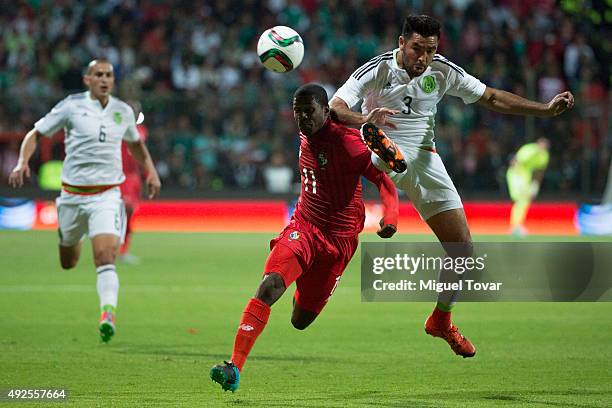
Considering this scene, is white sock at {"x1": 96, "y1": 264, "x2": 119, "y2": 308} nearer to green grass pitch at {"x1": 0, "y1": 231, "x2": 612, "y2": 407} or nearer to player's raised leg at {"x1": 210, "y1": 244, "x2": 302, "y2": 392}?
green grass pitch at {"x1": 0, "y1": 231, "x2": 612, "y2": 407}

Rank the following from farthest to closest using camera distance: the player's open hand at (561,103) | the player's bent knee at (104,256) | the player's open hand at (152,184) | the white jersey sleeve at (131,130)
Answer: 1. the white jersey sleeve at (131,130)
2. the player's open hand at (152,184)
3. the player's bent knee at (104,256)
4. the player's open hand at (561,103)

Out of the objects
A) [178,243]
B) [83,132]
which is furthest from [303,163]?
[178,243]

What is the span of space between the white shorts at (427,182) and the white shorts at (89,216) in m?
2.90

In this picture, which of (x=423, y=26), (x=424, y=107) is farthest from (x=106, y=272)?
(x=423, y=26)

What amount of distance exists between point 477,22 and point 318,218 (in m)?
18.1

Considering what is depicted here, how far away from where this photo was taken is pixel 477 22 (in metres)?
25.3

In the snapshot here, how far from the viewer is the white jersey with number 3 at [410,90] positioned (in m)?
8.34

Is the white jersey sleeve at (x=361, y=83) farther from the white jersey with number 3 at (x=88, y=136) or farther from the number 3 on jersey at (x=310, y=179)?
the white jersey with number 3 at (x=88, y=136)

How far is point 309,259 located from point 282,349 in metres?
2.42

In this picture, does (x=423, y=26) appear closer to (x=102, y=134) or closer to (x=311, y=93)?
(x=311, y=93)

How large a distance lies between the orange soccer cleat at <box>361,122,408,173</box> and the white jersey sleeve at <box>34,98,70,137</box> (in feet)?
13.0

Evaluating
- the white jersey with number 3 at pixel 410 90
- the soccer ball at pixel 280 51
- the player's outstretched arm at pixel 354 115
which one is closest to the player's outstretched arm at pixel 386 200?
the player's outstretched arm at pixel 354 115

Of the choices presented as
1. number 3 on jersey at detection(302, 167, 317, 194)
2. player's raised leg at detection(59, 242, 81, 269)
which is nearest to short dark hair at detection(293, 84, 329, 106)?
number 3 on jersey at detection(302, 167, 317, 194)

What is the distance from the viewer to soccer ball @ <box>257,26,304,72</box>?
28.0 ft
